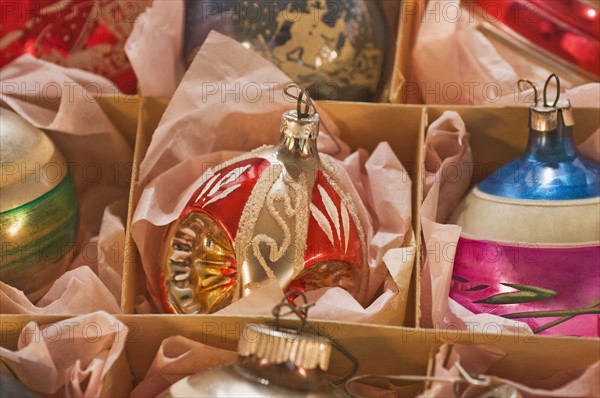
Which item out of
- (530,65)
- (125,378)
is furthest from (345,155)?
(125,378)

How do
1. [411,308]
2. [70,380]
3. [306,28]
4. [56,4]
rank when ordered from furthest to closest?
[56,4] < [306,28] < [411,308] < [70,380]

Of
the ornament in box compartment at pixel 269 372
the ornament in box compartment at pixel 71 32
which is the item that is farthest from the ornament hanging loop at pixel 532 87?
the ornament in box compartment at pixel 71 32

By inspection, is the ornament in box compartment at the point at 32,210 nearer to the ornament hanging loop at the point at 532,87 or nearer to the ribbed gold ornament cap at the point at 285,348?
the ribbed gold ornament cap at the point at 285,348

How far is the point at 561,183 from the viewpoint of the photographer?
999 mm

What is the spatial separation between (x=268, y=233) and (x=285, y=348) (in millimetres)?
163

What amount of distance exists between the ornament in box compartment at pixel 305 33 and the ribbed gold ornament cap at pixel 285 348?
45 cm

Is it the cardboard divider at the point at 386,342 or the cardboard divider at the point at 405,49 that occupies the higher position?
the cardboard divider at the point at 405,49

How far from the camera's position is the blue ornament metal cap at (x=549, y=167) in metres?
1.00

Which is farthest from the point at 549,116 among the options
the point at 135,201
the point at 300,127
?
the point at 135,201

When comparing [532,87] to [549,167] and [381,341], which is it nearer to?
[549,167]

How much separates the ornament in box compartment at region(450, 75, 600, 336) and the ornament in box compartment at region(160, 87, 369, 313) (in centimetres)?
13

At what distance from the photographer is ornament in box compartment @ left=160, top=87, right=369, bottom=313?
936mm

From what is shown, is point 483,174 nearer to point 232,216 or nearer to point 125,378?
point 232,216

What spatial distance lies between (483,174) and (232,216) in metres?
0.39
